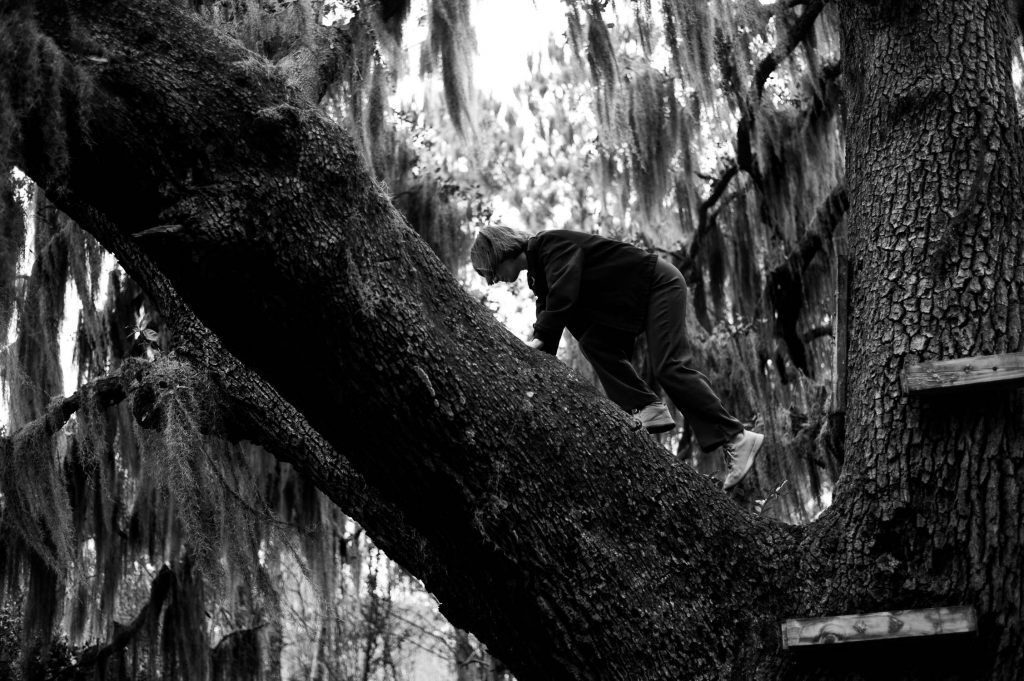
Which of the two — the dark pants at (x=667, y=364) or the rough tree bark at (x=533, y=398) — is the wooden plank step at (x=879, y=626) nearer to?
the rough tree bark at (x=533, y=398)

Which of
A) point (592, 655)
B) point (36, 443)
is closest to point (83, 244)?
point (36, 443)

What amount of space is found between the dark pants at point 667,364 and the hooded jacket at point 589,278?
0.14ft

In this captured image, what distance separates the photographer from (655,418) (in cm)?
388

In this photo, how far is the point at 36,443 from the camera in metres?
4.04

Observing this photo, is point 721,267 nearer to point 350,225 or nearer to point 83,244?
point 83,244

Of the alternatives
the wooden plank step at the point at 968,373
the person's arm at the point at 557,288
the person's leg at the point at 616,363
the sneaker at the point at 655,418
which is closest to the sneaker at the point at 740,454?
the sneaker at the point at 655,418

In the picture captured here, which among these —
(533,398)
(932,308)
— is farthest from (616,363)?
(932,308)

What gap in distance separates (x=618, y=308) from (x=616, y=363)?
0.71 ft

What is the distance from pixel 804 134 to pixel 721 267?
1280 mm

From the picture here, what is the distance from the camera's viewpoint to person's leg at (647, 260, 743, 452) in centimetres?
368

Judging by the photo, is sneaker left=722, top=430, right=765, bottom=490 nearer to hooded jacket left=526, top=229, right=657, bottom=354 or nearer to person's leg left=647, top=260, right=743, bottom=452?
person's leg left=647, top=260, right=743, bottom=452

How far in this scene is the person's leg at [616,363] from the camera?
153 inches

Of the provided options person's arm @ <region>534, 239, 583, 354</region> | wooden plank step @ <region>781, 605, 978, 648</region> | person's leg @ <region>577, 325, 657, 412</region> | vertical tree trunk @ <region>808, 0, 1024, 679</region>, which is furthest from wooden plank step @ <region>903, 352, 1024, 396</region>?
Answer: person's leg @ <region>577, 325, 657, 412</region>

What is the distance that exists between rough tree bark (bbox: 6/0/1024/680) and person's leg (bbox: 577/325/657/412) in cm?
107
